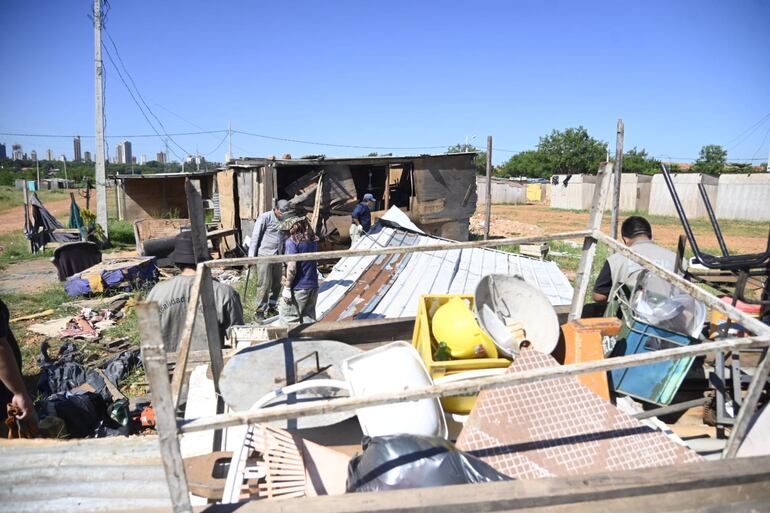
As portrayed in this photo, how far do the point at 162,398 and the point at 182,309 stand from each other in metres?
2.96

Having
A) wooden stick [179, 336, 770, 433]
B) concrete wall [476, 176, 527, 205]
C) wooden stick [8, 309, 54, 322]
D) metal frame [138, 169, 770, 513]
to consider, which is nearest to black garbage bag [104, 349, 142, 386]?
wooden stick [8, 309, 54, 322]

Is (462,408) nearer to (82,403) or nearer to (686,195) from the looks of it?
(82,403)

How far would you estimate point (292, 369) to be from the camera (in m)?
2.69

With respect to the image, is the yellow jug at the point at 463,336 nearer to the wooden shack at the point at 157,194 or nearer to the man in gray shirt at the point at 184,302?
the man in gray shirt at the point at 184,302

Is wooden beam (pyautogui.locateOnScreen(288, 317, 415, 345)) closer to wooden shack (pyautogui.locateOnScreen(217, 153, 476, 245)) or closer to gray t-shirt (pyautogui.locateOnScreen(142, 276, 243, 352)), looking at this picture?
gray t-shirt (pyautogui.locateOnScreen(142, 276, 243, 352))

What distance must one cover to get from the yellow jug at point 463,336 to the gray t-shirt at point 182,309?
2.16 m

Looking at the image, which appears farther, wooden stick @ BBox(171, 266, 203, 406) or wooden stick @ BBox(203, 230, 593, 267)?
wooden stick @ BBox(203, 230, 593, 267)

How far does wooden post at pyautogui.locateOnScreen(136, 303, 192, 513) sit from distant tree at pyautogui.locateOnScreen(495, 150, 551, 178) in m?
56.5

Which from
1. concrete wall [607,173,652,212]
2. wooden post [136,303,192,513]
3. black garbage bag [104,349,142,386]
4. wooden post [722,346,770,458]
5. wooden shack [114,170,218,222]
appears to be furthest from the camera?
concrete wall [607,173,652,212]

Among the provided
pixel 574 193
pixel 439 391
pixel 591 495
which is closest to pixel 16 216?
pixel 439 391

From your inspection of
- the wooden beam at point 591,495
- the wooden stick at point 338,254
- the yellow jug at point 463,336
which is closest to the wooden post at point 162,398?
the wooden beam at point 591,495

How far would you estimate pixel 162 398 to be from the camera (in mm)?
1314

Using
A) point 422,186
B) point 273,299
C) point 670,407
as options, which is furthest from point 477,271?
point 670,407

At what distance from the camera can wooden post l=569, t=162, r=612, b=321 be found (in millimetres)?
2845
